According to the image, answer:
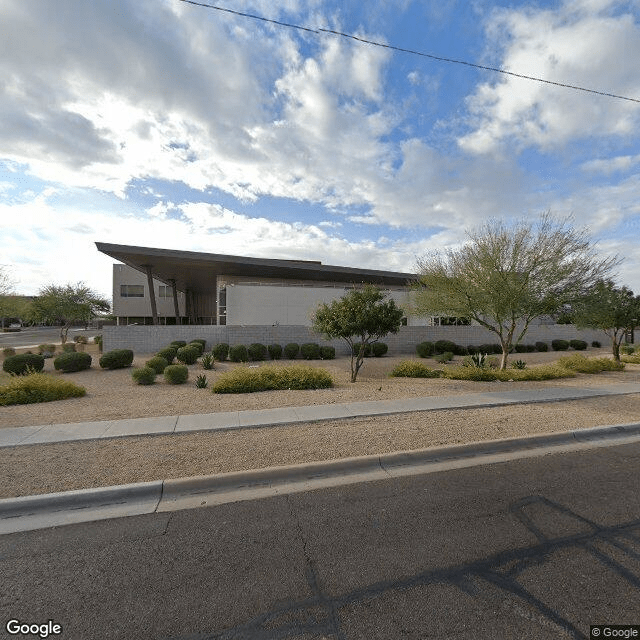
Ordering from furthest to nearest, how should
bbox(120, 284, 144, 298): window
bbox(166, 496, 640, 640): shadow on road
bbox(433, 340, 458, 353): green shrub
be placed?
bbox(120, 284, 144, 298): window
bbox(433, 340, 458, 353): green shrub
bbox(166, 496, 640, 640): shadow on road

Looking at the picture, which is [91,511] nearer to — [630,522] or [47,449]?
[47,449]

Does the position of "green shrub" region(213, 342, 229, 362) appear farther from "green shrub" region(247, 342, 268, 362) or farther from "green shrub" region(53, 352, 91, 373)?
"green shrub" region(53, 352, 91, 373)

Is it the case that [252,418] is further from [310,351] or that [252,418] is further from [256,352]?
[310,351]

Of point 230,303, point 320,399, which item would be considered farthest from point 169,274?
point 320,399

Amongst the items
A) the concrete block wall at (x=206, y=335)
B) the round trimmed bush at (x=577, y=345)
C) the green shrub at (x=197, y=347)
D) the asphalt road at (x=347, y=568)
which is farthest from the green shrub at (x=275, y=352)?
the round trimmed bush at (x=577, y=345)

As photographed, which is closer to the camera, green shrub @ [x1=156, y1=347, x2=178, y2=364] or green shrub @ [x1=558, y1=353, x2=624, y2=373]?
green shrub @ [x1=558, y1=353, x2=624, y2=373]

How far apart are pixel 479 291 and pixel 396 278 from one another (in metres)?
15.0

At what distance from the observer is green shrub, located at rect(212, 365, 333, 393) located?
9.12 meters

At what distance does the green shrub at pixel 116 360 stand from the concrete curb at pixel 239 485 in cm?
1057

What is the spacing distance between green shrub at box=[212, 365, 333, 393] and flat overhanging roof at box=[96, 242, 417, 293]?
13745 mm

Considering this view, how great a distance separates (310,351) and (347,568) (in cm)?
1456

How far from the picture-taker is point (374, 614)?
2.29m

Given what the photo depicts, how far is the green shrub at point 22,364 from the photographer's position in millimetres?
11512

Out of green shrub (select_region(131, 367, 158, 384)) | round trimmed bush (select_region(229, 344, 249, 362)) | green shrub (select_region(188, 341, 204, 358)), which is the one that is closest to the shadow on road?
green shrub (select_region(131, 367, 158, 384))
